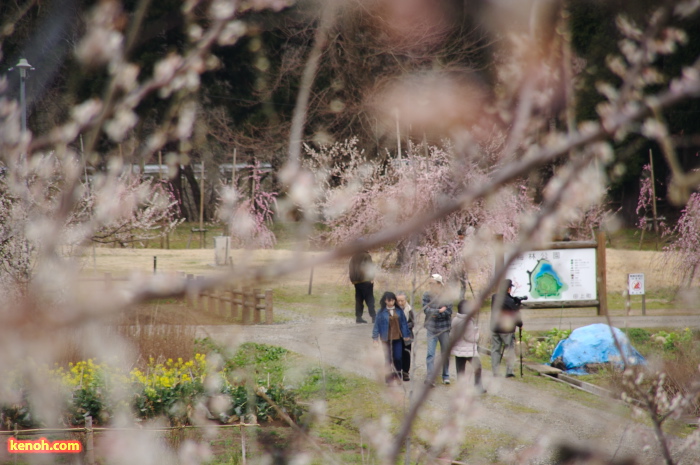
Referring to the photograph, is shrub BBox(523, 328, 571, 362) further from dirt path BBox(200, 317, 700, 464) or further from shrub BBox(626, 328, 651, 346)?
dirt path BBox(200, 317, 700, 464)

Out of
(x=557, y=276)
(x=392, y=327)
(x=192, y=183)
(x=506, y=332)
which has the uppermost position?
(x=192, y=183)

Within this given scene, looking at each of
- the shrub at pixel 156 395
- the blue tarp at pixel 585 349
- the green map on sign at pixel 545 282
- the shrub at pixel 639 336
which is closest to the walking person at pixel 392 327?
the shrub at pixel 156 395

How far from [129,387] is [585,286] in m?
8.90

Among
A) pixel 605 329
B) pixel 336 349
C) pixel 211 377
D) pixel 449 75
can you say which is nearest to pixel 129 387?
pixel 211 377

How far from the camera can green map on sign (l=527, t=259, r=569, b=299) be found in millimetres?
12727

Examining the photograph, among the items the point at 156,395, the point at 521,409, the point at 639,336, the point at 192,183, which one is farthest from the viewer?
the point at 192,183

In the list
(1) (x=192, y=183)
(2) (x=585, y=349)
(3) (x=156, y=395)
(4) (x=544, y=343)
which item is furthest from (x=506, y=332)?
(1) (x=192, y=183)

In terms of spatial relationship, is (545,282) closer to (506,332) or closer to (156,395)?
(506,332)

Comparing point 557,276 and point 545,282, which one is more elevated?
point 557,276

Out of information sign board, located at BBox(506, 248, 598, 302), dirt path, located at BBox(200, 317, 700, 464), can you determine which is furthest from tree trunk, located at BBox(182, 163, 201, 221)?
dirt path, located at BBox(200, 317, 700, 464)

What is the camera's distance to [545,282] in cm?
1295

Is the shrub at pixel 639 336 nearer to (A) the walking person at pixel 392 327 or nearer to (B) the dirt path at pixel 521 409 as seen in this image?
(B) the dirt path at pixel 521 409

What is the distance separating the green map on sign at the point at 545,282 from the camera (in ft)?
41.8

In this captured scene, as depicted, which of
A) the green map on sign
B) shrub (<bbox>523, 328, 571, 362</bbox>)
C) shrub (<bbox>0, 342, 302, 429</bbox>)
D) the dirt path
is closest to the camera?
the dirt path
